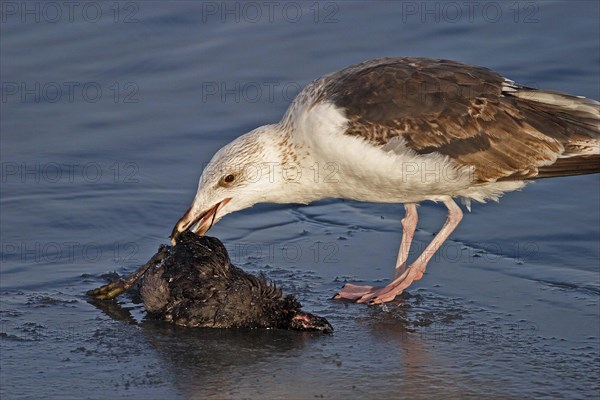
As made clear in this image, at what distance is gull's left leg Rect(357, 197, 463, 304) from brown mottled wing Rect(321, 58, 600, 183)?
1.25 feet

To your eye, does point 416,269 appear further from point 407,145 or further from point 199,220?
point 199,220

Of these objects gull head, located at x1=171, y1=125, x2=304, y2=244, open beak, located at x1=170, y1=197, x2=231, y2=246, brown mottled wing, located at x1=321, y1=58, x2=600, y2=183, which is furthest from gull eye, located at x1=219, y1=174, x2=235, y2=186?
brown mottled wing, located at x1=321, y1=58, x2=600, y2=183

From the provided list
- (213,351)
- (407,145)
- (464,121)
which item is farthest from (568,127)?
(213,351)

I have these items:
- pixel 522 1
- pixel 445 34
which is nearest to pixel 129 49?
pixel 445 34

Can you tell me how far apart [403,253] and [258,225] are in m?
1.37

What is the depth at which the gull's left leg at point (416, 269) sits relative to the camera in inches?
298

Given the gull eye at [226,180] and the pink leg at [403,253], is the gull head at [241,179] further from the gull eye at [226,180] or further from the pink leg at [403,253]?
the pink leg at [403,253]

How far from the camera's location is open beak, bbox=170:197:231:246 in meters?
7.81

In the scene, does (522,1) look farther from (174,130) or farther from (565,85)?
(174,130)

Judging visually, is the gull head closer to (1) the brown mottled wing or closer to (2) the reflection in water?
(1) the brown mottled wing

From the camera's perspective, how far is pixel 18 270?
25.9 ft

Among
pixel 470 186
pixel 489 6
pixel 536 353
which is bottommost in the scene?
pixel 536 353

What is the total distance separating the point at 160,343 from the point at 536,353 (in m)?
2.10

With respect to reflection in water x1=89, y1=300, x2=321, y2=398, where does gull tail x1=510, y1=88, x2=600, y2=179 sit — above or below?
above
